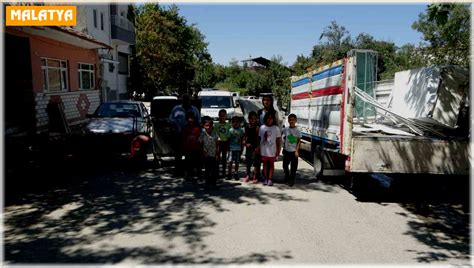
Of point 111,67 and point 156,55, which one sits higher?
point 156,55

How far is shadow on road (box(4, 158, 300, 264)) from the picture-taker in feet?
13.6

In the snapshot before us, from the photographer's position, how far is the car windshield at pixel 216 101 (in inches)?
677

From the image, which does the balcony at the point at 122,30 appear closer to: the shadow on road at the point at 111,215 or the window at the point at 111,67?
the window at the point at 111,67

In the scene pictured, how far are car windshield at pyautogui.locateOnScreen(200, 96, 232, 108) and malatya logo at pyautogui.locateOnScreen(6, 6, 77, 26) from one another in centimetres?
659

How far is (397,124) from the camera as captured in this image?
6863 millimetres

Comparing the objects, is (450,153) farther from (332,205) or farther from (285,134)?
(285,134)

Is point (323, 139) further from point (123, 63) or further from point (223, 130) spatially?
point (123, 63)

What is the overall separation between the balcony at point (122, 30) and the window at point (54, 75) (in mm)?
13729

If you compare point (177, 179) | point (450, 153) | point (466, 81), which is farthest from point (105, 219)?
point (466, 81)

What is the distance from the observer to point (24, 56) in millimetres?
10648

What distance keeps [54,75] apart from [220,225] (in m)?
12.2

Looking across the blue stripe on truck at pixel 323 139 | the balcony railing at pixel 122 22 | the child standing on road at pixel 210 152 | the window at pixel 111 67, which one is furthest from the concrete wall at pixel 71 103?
the balcony railing at pixel 122 22

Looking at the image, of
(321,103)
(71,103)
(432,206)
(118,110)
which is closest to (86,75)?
(71,103)

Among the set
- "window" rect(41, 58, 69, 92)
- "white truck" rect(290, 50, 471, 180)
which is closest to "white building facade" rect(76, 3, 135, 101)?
"window" rect(41, 58, 69, 92)
